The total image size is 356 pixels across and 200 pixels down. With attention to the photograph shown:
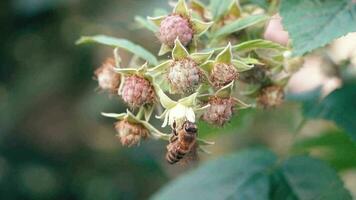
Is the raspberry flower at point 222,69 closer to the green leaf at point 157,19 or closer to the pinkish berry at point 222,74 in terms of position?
the pinkish berry at point 222,74

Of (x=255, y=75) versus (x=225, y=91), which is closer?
(x=225, y=91)

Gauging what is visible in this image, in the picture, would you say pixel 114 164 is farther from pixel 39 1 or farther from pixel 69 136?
pixel 39 1

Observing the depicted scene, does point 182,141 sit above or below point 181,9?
below

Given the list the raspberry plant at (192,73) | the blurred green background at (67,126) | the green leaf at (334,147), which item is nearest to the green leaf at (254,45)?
the raspberry plant at (192,73)

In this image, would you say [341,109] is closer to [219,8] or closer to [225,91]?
[219,8]

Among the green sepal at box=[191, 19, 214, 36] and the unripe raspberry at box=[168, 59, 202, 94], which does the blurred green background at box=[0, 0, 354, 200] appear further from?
the unripe raspberry at box=[168, 59, 202, 94]

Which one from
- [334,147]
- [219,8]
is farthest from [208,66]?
[334,147]

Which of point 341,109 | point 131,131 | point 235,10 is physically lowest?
point 341,109
